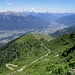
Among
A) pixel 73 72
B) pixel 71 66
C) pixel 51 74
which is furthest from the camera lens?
pixel 71 66

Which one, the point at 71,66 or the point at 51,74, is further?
the point at 71,66

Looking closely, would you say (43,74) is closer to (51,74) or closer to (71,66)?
(51,74)

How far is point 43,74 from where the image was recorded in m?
39.6

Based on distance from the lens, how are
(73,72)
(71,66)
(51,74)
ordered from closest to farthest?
(73,72) → (51,74) → (71,66)

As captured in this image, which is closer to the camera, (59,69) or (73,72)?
(73,72)

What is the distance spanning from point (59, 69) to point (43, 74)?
131 inches

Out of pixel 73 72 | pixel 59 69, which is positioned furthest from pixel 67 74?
pixel 59 69

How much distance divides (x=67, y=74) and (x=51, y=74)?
3671 mm

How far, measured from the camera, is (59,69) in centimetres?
A: 3831

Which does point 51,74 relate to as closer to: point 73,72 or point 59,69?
point 59,69

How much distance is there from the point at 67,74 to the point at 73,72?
3.54 ft

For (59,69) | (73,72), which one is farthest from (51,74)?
(73,72)

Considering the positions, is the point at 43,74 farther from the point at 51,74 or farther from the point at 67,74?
the point at 67,74

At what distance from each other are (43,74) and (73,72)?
6.97 meters
